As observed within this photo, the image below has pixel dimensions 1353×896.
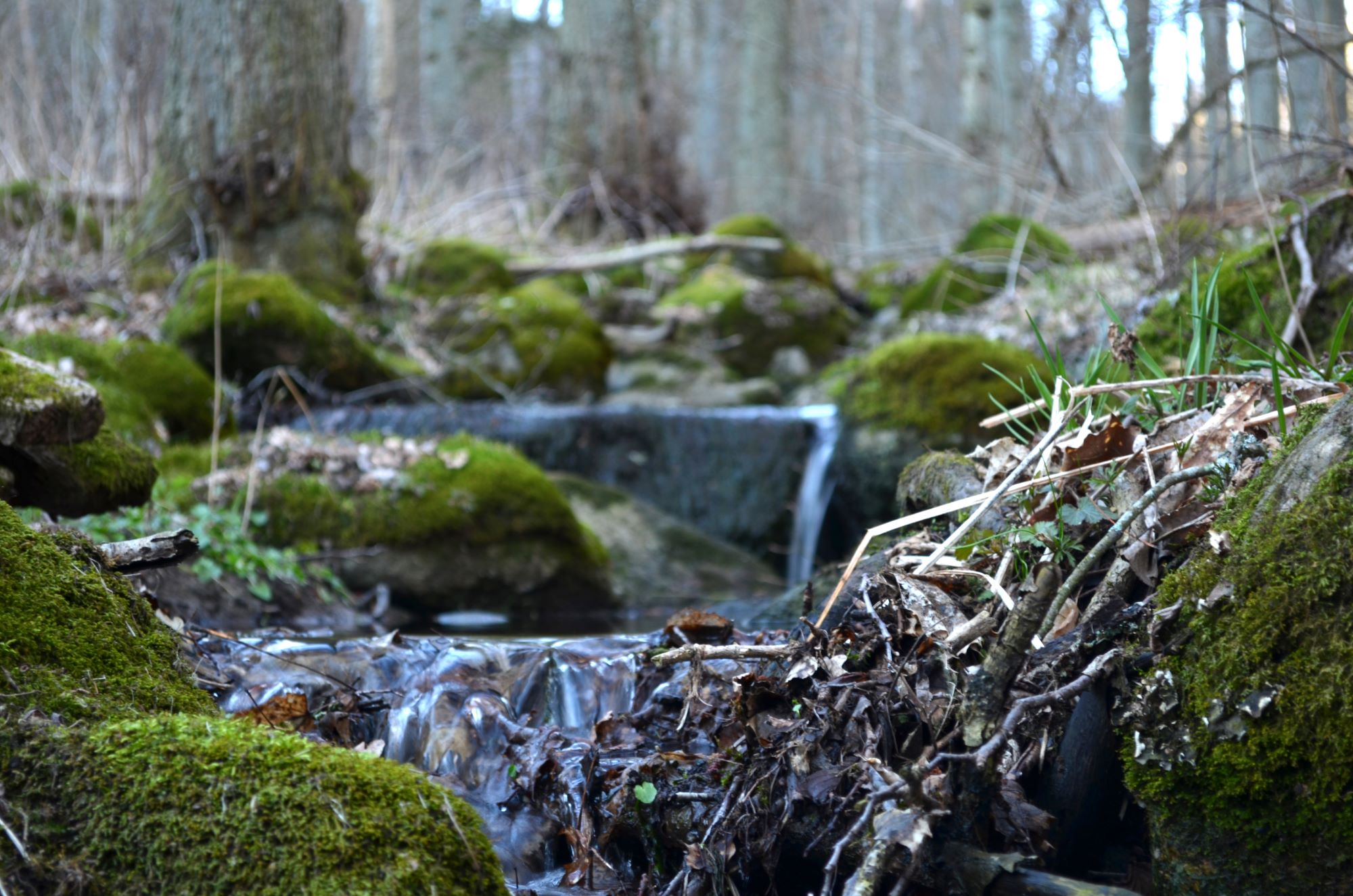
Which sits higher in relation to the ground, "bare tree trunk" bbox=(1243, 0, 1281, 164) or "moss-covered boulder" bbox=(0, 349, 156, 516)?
"bare tree trunk" bbox=(1243, 0, 1281, 164)

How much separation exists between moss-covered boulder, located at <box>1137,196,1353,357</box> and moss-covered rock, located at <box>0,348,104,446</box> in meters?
3.60

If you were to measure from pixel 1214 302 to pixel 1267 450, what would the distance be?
0.62 meters

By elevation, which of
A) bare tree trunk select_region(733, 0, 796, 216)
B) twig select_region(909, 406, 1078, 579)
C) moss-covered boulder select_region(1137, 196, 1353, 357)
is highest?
bare tree trunk select_region(733, 0, 796, 216)

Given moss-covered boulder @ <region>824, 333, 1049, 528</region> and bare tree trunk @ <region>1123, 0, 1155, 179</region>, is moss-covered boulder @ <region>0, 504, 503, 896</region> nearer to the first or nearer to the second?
moss-covered boulder @ <region>824, 333, 1049, 528</region>

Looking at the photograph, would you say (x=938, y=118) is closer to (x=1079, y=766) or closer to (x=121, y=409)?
(x=121, y=409)

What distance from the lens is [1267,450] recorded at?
7.25ft

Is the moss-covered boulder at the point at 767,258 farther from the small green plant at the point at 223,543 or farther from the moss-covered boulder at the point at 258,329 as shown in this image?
the small green plant at the point at 223,543

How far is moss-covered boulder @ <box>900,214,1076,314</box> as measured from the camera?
29.7 ft

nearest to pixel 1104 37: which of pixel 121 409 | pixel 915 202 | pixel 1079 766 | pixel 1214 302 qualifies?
pixel 1214 302

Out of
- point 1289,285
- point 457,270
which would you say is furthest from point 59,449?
point 457,270

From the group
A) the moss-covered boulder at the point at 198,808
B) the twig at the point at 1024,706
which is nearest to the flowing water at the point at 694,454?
the twig at the point at 1024,706

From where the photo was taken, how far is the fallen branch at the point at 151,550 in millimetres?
2496

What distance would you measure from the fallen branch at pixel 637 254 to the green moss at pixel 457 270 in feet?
1.26

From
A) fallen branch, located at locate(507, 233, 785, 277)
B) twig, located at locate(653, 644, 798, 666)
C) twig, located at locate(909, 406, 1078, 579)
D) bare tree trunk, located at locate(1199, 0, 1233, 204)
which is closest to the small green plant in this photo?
twig, located at locate(653, 644, 798, 666)
